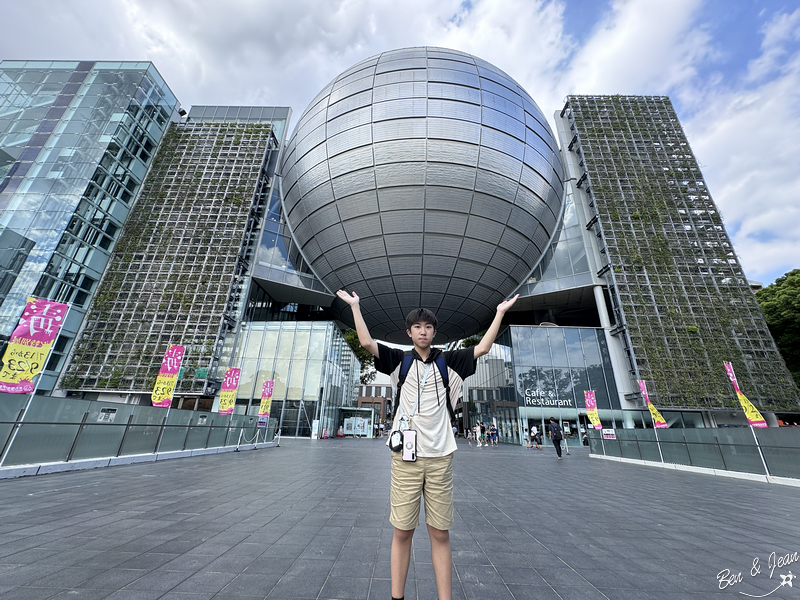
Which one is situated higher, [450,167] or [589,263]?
[450,167]

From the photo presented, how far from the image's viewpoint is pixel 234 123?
33.0 meters

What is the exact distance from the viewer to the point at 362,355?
3953 centimetres

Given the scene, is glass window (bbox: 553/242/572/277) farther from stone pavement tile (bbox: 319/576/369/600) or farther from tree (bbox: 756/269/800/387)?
stone pavement tile (bbox: 319/576/369/600)

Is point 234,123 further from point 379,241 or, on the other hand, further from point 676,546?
point 676,546

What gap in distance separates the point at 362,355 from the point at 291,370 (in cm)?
1520

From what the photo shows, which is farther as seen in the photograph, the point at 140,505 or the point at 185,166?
the point at 185,166

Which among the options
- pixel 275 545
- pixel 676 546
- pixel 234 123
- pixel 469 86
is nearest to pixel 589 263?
pixel 469 86

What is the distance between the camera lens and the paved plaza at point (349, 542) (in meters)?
2.46

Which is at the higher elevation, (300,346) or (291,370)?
(300,346)

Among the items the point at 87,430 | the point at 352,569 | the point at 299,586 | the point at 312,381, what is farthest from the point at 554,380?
the point at 299,586

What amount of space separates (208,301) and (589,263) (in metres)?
28.6

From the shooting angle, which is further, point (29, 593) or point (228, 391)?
point (228, 391)

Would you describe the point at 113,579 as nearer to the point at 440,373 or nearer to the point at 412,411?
the point at 412,411

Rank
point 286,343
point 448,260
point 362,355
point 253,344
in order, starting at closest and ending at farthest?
point 448,260
point 253,344
point 286,343
point 362,355
